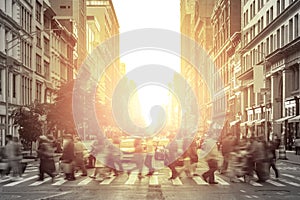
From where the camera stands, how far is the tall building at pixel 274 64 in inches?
2446

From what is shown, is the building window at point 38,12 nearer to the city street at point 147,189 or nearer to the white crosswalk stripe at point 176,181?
the city street at point 147,189

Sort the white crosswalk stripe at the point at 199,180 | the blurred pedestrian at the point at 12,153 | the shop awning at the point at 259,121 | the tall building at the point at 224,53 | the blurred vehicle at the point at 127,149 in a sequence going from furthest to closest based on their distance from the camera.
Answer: the tall building at the point at 224,53 → the shop awning at the point at 259,121 → the blurred vehicle at the point at 127,149 → the blurred pedestrian at the point at 12,153 → the white crosswalk stripe at the point at 199,180

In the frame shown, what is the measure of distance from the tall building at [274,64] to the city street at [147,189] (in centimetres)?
3169

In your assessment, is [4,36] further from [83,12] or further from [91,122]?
[83,12]

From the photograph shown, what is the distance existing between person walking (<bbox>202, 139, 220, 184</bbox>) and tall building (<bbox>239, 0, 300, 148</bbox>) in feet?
105

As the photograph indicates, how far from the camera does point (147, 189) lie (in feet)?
75.7

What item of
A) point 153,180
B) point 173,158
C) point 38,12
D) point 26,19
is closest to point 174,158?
point 173,158

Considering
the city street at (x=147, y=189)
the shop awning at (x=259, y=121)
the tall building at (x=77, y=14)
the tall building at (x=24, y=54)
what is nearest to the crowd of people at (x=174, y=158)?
the city street at (x=147, y=189)

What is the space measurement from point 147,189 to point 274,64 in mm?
51052

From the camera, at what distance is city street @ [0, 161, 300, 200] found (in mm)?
20391

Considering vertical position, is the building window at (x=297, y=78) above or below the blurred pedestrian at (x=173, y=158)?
above

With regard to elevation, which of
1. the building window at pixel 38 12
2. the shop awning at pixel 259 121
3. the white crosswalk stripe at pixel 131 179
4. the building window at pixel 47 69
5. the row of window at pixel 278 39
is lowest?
the white crosswalk stripe at pixel 131 179

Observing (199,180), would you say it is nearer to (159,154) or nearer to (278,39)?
(159,154)

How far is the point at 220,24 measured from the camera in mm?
120562
